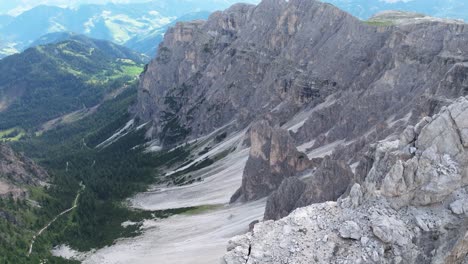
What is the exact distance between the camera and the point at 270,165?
12400 cm

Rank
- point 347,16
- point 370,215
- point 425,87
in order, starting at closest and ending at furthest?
point 370,215 < point 425,87 < point 347,16

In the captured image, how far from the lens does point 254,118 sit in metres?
190

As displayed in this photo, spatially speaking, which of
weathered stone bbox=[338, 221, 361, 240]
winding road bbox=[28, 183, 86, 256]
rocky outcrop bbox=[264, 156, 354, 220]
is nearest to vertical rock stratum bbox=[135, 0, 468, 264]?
weathered stone bbox=[338, 221, 361, 240]

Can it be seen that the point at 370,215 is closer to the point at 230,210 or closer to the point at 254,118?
the point at 230,210

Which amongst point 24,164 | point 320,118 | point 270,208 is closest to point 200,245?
point 270,208

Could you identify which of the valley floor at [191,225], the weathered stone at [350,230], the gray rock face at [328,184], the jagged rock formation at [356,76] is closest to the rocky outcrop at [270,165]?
the valley floor at [191,225]

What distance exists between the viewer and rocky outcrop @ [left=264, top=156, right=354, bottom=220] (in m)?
77.9

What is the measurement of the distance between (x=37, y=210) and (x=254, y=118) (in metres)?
92.0

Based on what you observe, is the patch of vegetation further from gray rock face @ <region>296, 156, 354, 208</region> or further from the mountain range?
gray rock face @ <region>296, 156, 354, 208</region>

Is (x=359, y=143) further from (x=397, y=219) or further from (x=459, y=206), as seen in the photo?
(x=397, y=219)

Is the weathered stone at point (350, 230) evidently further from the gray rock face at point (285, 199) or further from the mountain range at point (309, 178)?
the gray rock face at point (285, 199)

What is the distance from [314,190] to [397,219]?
144 ft

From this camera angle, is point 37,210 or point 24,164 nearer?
point 37,210

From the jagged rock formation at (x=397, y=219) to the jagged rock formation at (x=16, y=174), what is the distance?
114050 mm
